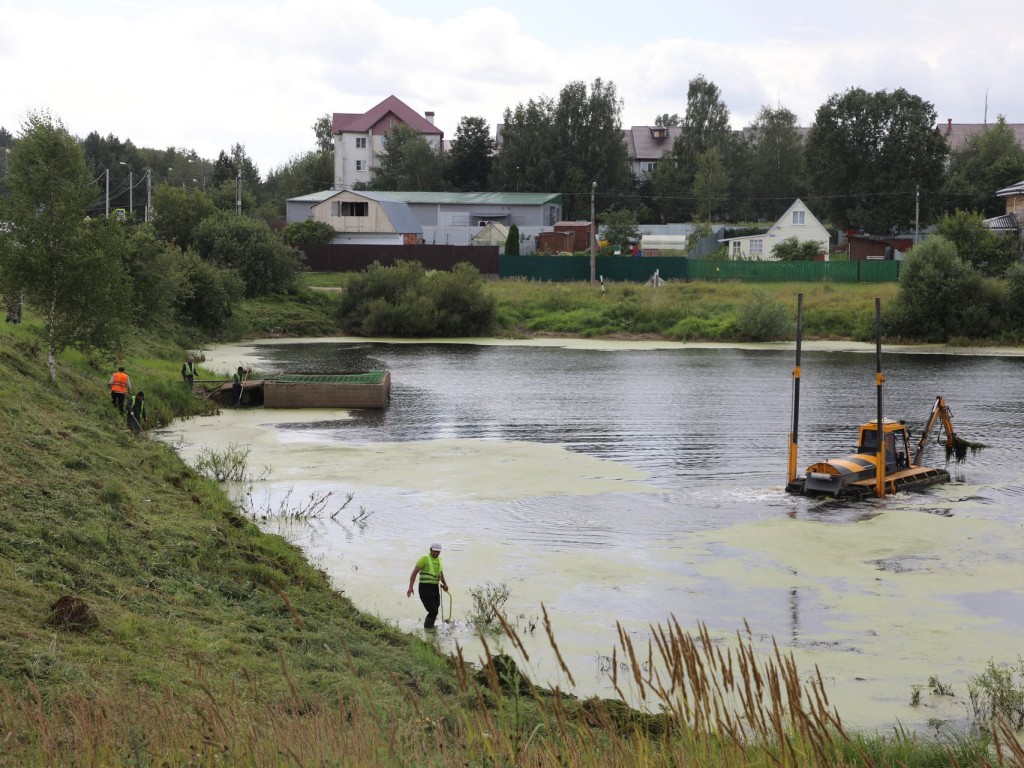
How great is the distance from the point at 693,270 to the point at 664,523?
60.1 m

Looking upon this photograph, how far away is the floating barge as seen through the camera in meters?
34.5

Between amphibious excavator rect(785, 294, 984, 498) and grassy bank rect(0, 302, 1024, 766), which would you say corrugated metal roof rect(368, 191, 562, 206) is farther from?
grassy bank rect(0, 302, 1024, 766)

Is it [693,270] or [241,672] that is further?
[693,270]

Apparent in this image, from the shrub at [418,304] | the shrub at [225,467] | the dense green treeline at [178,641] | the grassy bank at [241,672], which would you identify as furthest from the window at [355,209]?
the grassy bank at [241,672]

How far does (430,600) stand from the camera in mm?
13844

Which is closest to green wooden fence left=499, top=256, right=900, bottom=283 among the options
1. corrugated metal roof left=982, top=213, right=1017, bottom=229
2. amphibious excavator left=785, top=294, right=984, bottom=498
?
corrugated metal roof left=982, top=213, right=1017, bottom=229

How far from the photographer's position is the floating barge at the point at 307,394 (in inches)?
1359

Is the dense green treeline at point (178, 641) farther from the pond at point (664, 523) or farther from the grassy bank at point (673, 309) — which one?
the grassy bank at point (673, 309)

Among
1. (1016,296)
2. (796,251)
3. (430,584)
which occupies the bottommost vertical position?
(430,584)

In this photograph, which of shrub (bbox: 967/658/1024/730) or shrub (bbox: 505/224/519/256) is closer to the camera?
shrub (bbox: 967/658/1024/730)

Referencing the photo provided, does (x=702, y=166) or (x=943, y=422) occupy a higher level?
(x=702, y=166)

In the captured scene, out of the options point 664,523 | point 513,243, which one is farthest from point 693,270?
point 664,523

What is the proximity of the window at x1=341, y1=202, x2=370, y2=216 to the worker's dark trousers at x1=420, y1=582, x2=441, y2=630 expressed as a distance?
7414 centimetres

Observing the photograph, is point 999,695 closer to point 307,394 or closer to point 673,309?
point 307,394
